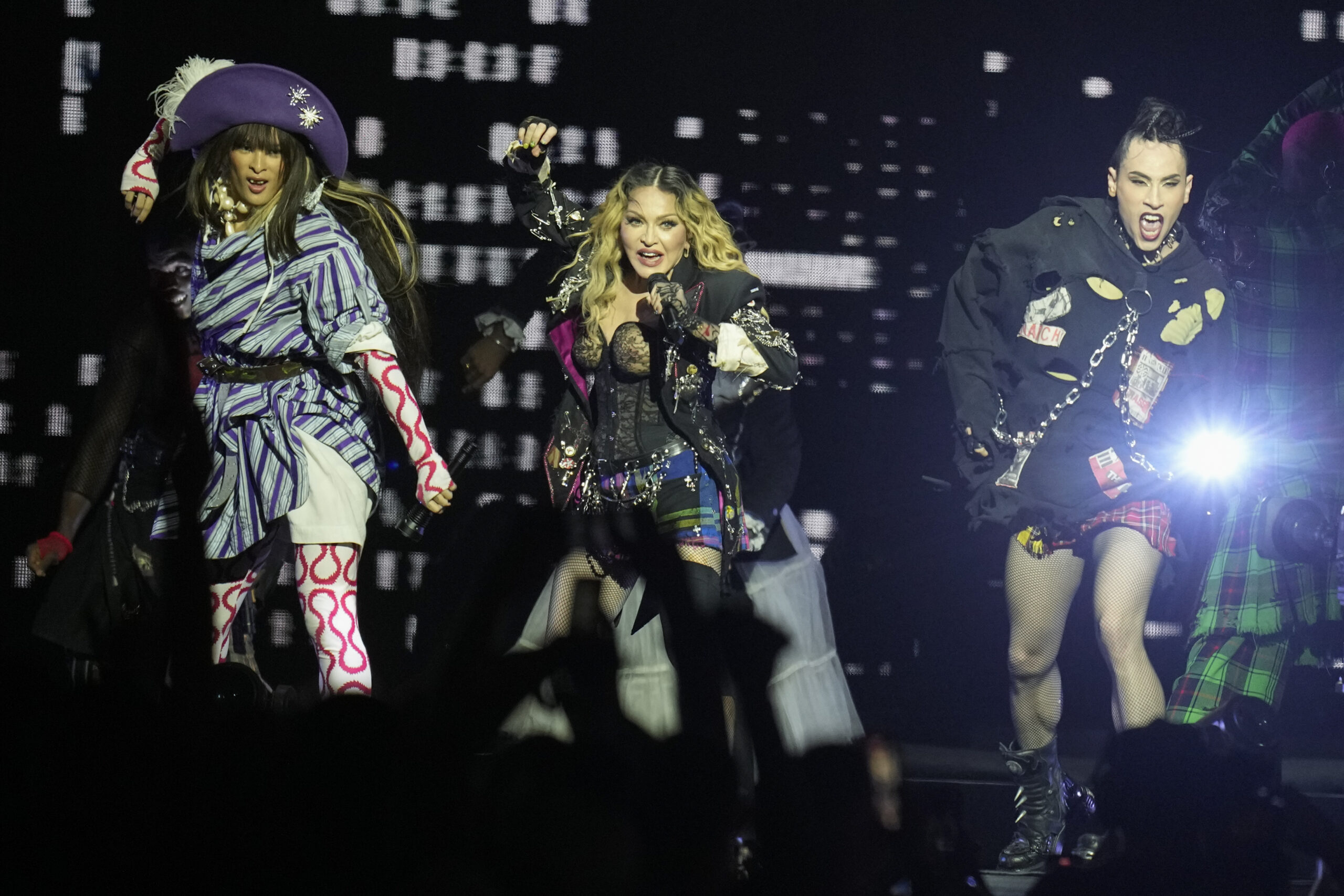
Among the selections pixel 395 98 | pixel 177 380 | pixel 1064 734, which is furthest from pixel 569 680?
pixel 395 98

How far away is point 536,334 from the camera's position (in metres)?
5.21

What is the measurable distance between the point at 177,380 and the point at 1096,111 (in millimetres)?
3183

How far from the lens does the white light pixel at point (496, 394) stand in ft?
17.2

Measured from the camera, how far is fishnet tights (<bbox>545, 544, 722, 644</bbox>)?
4277 mm

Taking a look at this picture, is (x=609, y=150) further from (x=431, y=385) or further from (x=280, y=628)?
(x=280, y=628)

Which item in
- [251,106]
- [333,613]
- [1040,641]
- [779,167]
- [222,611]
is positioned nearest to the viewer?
[333,613]

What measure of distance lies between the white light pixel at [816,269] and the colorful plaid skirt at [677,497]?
1.21m

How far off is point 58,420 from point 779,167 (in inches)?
107

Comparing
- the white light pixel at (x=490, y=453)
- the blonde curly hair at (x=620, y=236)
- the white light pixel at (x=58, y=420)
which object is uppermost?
the blonde curly hair at (x=620, y=236)

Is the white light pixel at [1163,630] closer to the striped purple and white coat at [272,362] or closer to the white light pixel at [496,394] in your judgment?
the white light pixel at [496,394]

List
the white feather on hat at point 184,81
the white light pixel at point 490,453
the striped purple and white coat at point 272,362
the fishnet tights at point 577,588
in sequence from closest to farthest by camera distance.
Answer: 1. the striped purple and white coat at point 272,362
2. the white feather on hat at point 184,81
3. the fishnet tights at point 577,588
4. the white light pixel at point 490,453

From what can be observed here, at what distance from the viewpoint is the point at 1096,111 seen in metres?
4.99

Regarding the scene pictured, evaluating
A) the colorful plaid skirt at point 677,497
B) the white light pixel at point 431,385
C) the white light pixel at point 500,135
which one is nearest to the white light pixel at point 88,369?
the white light pixel at point 431,385

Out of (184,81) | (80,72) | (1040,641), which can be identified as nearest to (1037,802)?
(1040,641)
